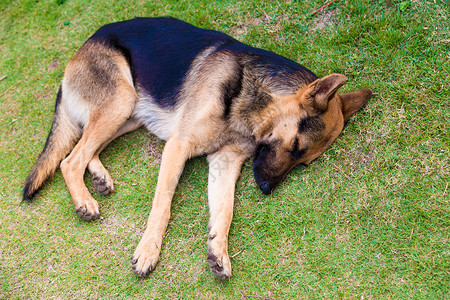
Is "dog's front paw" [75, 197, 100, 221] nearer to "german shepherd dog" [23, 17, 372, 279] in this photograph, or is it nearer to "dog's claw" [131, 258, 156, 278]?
"german shepherd dog" [23, 17, 372, 279]

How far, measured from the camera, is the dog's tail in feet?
14.4

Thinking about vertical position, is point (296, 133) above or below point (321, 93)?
below

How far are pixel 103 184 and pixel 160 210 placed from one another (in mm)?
900

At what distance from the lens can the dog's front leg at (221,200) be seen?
3593 mm

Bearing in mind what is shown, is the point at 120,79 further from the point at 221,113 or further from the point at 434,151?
the point at 434,151

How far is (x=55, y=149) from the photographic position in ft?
15.1

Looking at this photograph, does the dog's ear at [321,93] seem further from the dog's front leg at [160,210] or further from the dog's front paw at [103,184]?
the dog's front paw at [103,184]

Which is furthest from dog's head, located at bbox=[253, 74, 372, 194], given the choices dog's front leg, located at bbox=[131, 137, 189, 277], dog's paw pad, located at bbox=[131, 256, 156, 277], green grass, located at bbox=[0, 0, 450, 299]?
dog's paw pad, located at bbox=[131, 256, 156, 277]

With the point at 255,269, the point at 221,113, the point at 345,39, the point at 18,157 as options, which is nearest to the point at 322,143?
the point at 221,113

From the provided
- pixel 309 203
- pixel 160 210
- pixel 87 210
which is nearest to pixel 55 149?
pixel 87 210

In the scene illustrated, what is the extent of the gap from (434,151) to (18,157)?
511 centimetres

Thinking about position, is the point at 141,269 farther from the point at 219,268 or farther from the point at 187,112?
the point at 187,112

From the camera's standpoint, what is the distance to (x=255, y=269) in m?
3.68

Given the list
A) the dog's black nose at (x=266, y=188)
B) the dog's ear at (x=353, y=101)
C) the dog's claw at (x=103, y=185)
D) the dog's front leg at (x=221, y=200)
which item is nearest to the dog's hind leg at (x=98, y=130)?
the dog's claw at (x=103, y=185)
